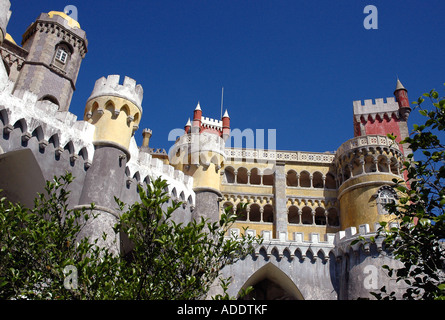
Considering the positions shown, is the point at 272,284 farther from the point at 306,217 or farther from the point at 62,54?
the point at 62,54

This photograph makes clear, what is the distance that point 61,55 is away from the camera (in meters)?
33.8

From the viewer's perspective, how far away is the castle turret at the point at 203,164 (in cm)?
2389

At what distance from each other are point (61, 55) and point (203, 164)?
1705 cm

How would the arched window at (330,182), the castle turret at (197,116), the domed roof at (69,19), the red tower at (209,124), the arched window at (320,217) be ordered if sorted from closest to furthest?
the domed roof at (69,19) < the arched window at (320,217) < the arched window at (330,182) < the red tower at (209,124) < the castle turret at (197,116)

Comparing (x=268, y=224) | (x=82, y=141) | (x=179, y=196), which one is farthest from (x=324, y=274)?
(x=82, y=141)

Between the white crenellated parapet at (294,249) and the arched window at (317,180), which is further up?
the arched window at (317,180)

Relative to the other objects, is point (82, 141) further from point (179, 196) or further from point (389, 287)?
point (389, 287)

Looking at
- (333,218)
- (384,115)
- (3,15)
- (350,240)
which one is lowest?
(350,240)

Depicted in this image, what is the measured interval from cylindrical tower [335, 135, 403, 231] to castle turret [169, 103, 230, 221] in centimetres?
1377

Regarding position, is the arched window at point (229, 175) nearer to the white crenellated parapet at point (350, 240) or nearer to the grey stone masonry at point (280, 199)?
the grey stone masonry at point (280, 199)

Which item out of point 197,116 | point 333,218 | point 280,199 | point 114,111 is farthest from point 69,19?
point 333,218

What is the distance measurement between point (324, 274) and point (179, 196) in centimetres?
960

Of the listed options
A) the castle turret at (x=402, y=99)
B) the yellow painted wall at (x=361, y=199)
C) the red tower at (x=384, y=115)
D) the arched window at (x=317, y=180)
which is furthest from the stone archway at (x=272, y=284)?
the castle turret at (x=402, y=99)

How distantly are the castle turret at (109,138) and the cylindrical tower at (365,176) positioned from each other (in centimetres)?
2027
